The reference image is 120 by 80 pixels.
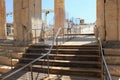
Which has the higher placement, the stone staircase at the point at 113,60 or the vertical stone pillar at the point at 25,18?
the vertical stone pillar at the point at 25,18

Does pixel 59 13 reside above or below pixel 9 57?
above

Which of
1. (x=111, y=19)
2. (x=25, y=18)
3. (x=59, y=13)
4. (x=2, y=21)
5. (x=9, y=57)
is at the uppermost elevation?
(x=59, y=13)

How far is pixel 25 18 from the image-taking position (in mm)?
11930

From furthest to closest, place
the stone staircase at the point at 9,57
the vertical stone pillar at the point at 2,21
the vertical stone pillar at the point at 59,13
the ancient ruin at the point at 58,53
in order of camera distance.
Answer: the vertical stone pillar at the point at 59,13 < the vertical stone pillar at the point at 2,21 < the stone staircase at the point at 9,57 < the ancient ruin at the point at 58,53

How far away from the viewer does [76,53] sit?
9.16 metres

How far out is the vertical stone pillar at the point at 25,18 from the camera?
1186cm

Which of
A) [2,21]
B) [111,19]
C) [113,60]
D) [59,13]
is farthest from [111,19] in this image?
[59,13]

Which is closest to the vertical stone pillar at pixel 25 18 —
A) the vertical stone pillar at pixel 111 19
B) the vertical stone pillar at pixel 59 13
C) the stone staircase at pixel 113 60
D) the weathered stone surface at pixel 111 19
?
the weathered stone surface at pixel 111 19

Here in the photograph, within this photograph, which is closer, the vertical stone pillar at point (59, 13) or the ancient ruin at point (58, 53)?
the ancient ruin at point (58, 53)

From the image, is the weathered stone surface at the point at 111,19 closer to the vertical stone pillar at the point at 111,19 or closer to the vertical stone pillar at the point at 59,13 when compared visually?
the vertical stone pillar at the point at 111,19

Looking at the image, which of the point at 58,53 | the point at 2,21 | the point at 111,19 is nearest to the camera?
the point at 111,19

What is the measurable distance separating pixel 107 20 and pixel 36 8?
4.83 meters

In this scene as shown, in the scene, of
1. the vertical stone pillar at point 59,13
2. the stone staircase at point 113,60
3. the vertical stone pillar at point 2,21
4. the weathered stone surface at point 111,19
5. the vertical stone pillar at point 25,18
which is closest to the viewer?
the stone staircase at point 113,60

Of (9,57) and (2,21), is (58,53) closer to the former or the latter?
(9,57)
